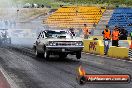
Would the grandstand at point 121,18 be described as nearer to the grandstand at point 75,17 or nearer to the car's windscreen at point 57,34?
the grandstand at point 75,17

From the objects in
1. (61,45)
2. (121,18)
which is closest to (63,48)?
(61,45)

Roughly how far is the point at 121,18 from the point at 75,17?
9.15m

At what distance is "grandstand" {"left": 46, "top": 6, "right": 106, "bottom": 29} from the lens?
63812mm

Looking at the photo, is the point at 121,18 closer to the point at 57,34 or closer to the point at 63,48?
the point at 57,34

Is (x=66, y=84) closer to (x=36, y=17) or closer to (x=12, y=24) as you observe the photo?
(x=12, y=24)

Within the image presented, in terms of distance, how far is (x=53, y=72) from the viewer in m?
13.8

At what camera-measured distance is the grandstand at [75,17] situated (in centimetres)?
6381

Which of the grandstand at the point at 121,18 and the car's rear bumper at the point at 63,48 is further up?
the car's rear bumper at the point at 63,48

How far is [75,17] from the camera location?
66.8 meters

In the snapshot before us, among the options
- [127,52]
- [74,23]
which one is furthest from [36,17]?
[127,52]

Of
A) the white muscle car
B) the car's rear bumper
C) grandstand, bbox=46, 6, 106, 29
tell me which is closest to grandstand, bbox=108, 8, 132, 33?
grandstand, bbox=46, 6, 106, 29

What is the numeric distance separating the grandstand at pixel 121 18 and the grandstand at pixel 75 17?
286 centimetres

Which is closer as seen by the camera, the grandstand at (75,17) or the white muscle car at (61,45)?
the white muscle car at (61,45)

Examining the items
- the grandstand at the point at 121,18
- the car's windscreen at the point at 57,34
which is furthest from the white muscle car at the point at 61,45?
the grandstand at the point at 121,18
